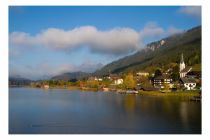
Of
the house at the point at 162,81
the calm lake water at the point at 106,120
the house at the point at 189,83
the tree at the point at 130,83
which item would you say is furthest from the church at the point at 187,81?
the calm lake water at the point at 106,120

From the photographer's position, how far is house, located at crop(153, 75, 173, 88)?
1434 centimetres

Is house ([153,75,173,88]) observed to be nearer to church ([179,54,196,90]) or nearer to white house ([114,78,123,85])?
church ([179,54,196,90])

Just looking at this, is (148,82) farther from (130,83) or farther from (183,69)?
(183,69)

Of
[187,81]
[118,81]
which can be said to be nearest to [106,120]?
[187,81]

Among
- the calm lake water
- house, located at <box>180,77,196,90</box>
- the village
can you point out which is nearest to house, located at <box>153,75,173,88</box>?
the village

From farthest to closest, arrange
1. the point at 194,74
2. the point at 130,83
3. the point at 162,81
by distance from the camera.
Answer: the point at 130,83 < the point at 162,81 < the point at 194,74

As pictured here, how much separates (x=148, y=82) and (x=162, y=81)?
2.97 ft

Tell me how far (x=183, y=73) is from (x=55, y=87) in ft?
31.5

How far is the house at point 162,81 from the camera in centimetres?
1434

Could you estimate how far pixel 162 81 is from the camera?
1465 cm

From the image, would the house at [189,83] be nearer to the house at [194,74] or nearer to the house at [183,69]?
the house at [194,74]

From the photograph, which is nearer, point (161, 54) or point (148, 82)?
point (148, 82)
